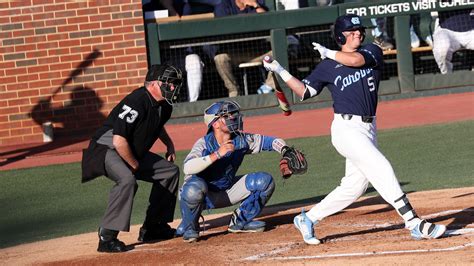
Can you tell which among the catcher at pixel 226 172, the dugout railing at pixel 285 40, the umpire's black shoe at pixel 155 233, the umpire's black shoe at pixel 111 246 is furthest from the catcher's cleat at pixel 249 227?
the dugout railing at pixel 285 40

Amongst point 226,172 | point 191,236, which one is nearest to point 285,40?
point 226,172

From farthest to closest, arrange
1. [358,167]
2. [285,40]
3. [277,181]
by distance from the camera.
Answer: [285,40] < [277,181] < [358,167]

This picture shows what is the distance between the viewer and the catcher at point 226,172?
308 inches

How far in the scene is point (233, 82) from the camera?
15766 mm

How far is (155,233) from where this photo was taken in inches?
329

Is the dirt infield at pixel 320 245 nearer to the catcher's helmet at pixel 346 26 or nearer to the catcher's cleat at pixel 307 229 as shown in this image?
the catcher's cleat at pixel 307 229

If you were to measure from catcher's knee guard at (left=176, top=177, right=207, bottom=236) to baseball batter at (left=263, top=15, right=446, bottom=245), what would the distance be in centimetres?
80

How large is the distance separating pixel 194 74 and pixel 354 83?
324 inches

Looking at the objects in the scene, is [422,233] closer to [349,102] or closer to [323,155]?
[349,102]

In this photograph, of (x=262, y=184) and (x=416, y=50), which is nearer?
(x=262, y=184)

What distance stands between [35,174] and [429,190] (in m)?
5.34

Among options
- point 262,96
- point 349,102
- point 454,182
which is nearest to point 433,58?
point 262,96

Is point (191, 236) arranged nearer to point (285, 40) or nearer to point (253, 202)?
point (253, 202)

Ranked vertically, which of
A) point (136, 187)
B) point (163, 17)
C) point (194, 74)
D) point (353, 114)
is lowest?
point (136, 187)
